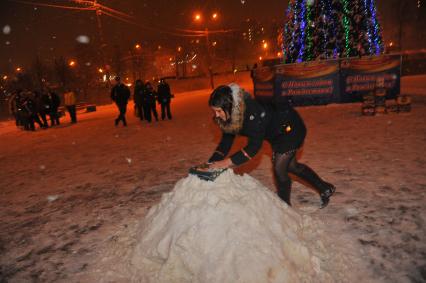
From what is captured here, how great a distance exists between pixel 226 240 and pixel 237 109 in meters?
1.22

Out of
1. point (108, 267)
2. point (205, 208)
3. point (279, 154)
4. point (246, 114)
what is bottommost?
point (108, 267)

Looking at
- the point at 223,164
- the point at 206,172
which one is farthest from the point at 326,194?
the point at 206,172

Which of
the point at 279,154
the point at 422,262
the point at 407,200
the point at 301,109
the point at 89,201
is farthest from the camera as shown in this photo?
the point at 301,109

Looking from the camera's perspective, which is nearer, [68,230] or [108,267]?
[108,267]

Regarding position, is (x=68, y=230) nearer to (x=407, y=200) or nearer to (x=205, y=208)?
(x=205, y=208)

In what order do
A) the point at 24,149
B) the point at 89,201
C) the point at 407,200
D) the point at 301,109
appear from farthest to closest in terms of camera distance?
the point at 301,109 < the point at 24,149 < the point at 89,201 < the point at 407,200

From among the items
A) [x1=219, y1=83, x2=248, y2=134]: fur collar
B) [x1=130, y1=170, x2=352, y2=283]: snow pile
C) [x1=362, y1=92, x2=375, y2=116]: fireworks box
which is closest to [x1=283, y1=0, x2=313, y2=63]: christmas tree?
[x1=362, y1=92, x2=375, y2=116]: fireworks box

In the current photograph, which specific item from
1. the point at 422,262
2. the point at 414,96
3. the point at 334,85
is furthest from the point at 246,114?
the point at 414,96

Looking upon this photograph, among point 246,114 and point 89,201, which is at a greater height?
point 246,114

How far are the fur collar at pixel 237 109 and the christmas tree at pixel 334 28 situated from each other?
44.8 ft

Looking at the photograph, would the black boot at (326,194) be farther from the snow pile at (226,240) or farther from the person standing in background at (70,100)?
the person standing in background at (70,100)

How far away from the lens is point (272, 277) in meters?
2.79

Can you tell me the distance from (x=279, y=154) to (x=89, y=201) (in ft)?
11.1

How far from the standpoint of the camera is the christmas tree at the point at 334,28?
14.9 meters
